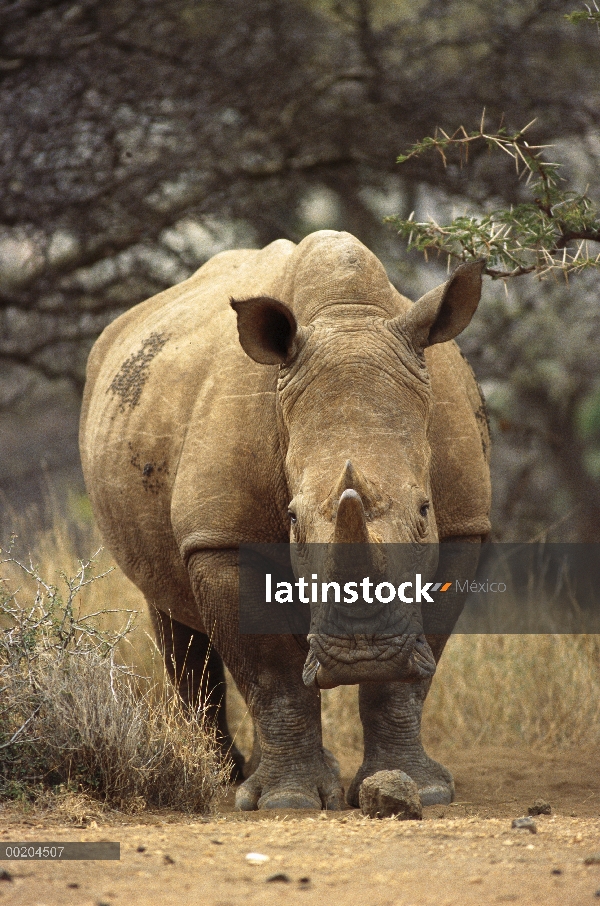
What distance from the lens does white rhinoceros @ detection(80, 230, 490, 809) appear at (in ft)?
14.7

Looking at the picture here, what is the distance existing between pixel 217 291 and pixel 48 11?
6548 millimetres

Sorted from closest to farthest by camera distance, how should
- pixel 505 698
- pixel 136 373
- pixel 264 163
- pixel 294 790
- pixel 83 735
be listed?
pixel 83 735 → pixel 294 790 → pixel 136 373 → pixel 505 698 → pixel 264 163

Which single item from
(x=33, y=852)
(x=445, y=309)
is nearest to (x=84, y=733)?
(x=33, y=852)

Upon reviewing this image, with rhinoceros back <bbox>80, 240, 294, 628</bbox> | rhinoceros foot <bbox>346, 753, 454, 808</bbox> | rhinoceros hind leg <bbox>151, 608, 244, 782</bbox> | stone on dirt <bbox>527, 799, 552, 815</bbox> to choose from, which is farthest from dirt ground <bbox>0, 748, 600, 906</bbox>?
rhinoceros hind leg <bbox>151, 608, 244, 782</bbox>

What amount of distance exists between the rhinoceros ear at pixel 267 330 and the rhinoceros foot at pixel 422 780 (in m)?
1.75

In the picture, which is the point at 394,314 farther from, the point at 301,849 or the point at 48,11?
the point at 48,11

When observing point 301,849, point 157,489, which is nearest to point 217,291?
point 157,489

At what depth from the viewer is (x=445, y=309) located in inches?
199

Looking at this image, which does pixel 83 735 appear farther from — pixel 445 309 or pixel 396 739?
pixel 445 309

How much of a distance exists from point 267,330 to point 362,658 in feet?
4.84

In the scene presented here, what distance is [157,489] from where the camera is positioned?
19.3 ft

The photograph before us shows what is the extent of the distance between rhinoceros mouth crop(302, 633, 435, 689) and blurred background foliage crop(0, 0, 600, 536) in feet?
23.6

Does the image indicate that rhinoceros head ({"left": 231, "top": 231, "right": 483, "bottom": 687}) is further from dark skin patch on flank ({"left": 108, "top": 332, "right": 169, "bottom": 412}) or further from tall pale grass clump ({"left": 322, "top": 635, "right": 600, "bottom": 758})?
tall pale grass clump ({"left": 322, "top": 635, "right": 600, "bottom": 758})

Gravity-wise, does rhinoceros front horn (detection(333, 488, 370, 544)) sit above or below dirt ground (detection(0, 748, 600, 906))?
above
